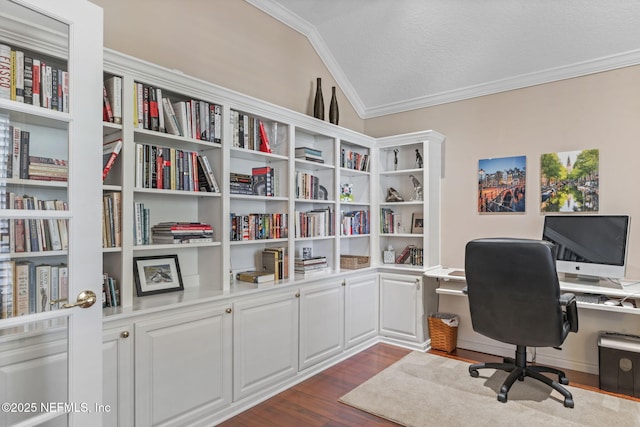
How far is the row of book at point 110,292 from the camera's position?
1994 mm

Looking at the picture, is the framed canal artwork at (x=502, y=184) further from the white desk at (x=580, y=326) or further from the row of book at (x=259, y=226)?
the row of book at (x=259, y=226)

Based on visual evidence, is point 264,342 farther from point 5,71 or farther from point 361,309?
point 5,71

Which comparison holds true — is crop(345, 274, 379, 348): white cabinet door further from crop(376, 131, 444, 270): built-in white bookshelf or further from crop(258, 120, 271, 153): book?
crop(258, 120, 271, 153): book

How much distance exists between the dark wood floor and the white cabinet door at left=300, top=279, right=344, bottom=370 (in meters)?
0.16

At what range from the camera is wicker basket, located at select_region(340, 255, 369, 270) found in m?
3.71

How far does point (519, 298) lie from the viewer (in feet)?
8.32

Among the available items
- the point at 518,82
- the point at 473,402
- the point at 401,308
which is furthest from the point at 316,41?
the point at 473,402

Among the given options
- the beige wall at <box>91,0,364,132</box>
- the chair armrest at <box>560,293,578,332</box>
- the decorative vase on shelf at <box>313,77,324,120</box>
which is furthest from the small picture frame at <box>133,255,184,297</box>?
the chair armrest at <box>560,293,578,332</box>

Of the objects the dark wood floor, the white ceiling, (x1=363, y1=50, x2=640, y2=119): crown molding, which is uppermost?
the white ceiling

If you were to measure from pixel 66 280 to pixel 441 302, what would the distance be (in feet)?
11.2

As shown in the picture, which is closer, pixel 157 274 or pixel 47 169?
pixel 47 169

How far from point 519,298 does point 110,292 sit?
2.49 m

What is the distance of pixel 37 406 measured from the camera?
4.44 ft

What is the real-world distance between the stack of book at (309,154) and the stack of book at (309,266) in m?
0.88
